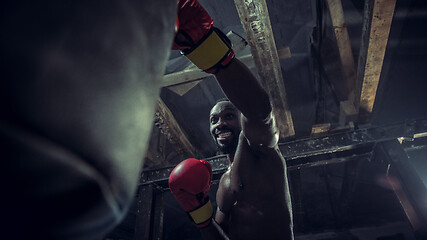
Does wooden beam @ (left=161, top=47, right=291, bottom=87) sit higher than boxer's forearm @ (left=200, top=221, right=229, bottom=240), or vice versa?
wooden beam @ (left=161, top=47, right=291, bottom=87)

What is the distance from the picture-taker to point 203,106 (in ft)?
13.1

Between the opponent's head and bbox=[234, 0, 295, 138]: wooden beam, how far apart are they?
1.80ft

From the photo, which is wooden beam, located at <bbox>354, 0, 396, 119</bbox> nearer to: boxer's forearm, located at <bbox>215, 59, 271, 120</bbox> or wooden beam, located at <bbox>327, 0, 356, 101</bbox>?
wooden beam, located at <bbox>327, 0, 356, 101</bbox>

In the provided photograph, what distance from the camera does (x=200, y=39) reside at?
1016 millimetres

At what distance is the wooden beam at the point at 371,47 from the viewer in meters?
1.86

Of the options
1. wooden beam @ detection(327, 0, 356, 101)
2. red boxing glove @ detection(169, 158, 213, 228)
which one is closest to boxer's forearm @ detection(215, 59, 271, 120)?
red boxing glove @ detection(169, 158, 213, 228)

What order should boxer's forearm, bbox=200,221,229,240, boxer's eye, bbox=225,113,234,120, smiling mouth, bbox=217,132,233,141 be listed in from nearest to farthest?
boxer's forearm, bbox=200,221,229,240 < smiling mouth, bbox=217,132,233,141 < boxer's eye, bbox=225,113,234,120

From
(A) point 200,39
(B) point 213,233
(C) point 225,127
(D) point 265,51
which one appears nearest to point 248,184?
(B) point 213,233

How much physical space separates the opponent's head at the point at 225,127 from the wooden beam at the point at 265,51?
1.80ft

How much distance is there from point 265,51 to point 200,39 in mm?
1481

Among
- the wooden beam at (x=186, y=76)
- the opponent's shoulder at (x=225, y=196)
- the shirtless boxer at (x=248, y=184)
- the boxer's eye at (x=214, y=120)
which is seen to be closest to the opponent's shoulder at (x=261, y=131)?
the shirtless boxer at (x=248, y=184)

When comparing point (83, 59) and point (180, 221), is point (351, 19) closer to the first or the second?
point (83, 59)

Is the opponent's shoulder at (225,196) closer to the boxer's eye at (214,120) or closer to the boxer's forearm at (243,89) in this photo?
the boxer's eye at (214,120)

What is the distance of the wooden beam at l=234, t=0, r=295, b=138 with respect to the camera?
1985 millimetres
